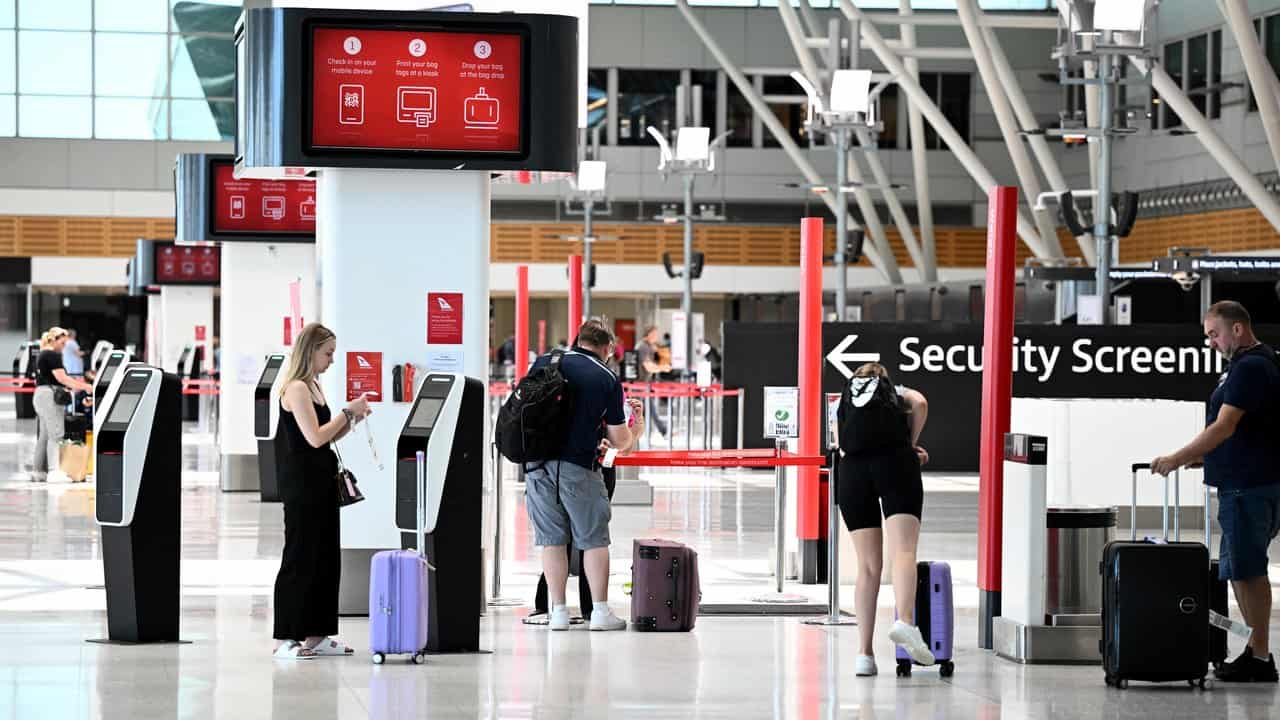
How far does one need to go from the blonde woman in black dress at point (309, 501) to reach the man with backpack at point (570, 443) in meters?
1.17

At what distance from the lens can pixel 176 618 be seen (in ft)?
30.2

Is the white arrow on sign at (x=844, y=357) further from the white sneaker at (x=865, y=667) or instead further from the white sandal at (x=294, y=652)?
the white sandal at (x=294, y=652)

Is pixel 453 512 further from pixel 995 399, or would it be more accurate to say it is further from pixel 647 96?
pixel 647 96

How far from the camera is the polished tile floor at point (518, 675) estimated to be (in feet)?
24.7

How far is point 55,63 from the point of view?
45.2 metres

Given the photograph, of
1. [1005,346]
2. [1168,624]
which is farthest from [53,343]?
[1168,624]

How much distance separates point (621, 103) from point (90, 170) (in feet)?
41.8

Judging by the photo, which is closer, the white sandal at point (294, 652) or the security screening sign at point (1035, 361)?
the white sandal at point (294, 652)

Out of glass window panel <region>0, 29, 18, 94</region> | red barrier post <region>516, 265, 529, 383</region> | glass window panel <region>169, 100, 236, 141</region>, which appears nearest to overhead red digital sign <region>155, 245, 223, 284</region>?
red barrier post <region>516, 265, 529, 383</region>

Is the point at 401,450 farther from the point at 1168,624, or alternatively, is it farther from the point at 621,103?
the point at 621,103

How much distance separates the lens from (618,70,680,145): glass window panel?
46.6 m

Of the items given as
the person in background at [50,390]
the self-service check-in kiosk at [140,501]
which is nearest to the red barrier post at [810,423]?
the self-service check-in kiosk at [140,501]

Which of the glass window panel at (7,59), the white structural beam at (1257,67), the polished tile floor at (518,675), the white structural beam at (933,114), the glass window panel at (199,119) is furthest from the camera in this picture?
the glass window panel at (199,119)

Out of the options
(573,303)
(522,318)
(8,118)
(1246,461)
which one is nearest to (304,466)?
(1246,461)
